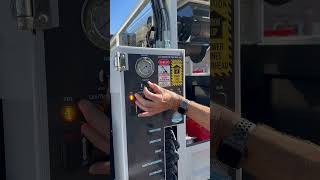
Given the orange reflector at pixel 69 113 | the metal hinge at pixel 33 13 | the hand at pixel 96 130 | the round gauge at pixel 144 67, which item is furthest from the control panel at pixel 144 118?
the metal hinge at pixel 33 13

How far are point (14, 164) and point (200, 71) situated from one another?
3211 mm

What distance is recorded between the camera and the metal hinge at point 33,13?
0.83m

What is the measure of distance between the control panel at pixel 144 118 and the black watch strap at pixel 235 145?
180cm

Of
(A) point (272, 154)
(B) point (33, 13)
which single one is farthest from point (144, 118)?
(B) point (33, 13)

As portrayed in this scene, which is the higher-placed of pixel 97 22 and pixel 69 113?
pixel 97 22

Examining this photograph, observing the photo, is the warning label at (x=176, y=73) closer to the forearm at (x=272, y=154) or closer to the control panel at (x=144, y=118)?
the control panel at (x=144, y=118)

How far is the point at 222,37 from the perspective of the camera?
0.85 metres

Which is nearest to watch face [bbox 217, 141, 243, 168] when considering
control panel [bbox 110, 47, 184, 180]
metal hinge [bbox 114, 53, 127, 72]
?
control panel [bbox 110, 47, 184, 180]

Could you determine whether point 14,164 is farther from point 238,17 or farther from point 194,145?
point 194,145

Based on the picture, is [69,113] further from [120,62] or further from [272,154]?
[120,62]

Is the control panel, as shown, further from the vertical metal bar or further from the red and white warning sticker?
the vertical metal bar

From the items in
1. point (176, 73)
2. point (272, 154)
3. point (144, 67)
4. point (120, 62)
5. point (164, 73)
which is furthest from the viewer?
point (176, 73)

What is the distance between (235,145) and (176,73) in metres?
2.38

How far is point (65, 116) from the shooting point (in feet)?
3.07
